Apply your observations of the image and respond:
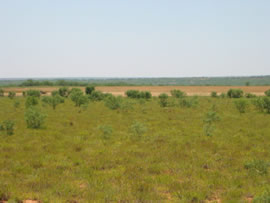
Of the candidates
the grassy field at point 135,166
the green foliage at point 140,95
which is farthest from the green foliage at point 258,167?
the green foliage at point 140,95

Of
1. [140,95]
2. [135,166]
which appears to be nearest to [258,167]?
[135,166]

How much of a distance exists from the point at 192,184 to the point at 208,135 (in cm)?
802

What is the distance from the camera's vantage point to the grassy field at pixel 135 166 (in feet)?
24.0

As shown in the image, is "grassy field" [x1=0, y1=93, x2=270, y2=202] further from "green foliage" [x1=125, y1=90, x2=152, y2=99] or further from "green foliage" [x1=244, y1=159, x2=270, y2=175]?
"green foliage" [x1=125, y1=90, x2=152, y2=99]

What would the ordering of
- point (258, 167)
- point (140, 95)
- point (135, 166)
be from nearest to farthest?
1. point (258, 167)
2. point (135, 166)
3. point (140, 95)

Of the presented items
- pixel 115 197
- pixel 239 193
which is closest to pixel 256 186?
pixel 239 193

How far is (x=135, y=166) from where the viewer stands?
9.81 metres

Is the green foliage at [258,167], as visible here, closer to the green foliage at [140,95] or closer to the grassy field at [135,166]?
the grassy field at [135,166]

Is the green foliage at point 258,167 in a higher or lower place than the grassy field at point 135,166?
higher

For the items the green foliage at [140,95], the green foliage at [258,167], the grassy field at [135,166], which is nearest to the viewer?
the grassy field at [135,166]

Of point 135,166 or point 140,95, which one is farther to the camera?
point 140,95

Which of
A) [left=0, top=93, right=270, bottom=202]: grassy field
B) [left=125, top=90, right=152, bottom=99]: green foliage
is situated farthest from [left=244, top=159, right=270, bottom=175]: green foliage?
[left=125, top=90, right=152, bottom=99]: green foliage

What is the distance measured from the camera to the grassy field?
24.0ft

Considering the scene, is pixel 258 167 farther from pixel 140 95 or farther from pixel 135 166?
pixel 140 95
